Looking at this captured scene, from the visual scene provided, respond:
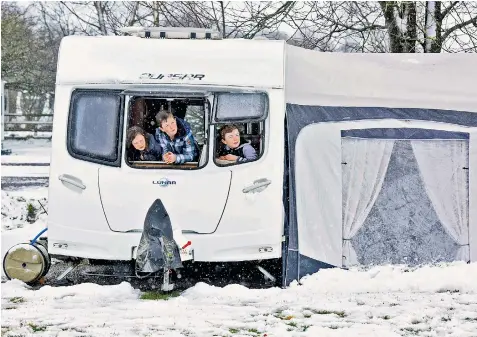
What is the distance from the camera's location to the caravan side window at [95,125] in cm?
879

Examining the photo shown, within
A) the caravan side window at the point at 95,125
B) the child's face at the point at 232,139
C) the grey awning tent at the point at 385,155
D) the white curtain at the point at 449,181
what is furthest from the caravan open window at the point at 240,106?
the white curtain at the point at 449,181

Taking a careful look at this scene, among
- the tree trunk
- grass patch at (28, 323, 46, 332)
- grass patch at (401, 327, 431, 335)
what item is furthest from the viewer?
the tree trunk

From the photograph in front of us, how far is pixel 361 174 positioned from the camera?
9.39 m

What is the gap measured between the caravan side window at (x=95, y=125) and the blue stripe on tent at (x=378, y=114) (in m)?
1.94

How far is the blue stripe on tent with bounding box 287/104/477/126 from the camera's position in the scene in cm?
927

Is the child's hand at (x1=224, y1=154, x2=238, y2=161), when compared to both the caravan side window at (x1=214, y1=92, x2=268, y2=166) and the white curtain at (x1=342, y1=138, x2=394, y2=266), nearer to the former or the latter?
the caravan side window at (x1=214, y1=92, x2=268, y2=166)

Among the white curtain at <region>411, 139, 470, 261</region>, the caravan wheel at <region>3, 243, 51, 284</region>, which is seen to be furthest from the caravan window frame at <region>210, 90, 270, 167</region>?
the caravan wheel at <region>3, 243, 51, 284</region>

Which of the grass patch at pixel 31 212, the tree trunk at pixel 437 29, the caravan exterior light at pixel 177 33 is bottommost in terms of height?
the grass patch at pixel 31 212

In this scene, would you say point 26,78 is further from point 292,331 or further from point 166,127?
point 292,331

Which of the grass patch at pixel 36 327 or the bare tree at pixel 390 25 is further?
the bare tree at pixel 390 25

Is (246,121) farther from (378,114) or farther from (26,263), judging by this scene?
(26,263)

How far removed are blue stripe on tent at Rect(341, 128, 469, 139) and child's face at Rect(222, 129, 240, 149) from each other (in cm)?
124

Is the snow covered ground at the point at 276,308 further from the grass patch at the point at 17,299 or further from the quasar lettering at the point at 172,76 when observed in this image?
the quasar lettering at the point at 172,76

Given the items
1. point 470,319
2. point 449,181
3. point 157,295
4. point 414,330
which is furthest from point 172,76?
point 470,319
